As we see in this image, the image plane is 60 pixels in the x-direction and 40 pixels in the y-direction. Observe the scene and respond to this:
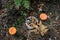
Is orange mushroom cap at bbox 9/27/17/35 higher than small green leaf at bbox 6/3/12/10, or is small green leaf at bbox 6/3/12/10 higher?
small green leaf at bbox 6/3/12/10

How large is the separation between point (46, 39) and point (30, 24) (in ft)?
1.67

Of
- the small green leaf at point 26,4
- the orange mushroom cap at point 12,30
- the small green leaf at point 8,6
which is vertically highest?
the small green leaf at point 26,4

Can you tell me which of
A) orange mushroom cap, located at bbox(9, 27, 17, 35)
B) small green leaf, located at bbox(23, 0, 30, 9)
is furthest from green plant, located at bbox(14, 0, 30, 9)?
orange mushroom cap, located at bbox(9, 27, 17, 35)

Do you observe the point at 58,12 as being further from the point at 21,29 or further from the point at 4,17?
the point at 4,17

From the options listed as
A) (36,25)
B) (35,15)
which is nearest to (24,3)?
(35,15)

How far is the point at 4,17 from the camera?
4.26 metres

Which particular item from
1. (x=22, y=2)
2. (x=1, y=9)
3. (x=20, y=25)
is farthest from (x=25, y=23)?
(x=1, y=9)

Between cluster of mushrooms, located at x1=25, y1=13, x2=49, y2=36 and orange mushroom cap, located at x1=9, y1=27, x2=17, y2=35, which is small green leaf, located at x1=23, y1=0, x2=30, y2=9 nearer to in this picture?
cluster of mushrooms, located at x1=25, y1=13, x2=49, y2=36

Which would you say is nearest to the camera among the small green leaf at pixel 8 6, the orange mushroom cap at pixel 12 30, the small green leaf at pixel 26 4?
the orange mushroom cap at pixel 12 30

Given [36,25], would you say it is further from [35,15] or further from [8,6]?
[8,6]

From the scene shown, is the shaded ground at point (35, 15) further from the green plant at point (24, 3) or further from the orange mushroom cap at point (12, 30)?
the green plant at point (24, 3)

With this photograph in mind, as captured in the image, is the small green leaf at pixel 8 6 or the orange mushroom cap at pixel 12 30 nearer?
the orange mushroom cap at pixel 12 30

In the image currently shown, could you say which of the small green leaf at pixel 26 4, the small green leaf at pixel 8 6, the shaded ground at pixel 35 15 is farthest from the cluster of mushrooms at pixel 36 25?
the small green leaf at pixel 8 6

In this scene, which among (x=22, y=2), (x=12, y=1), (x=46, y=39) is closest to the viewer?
(x=46, y=39)
